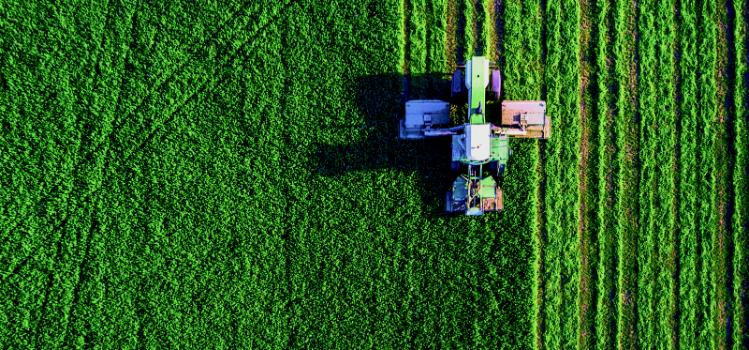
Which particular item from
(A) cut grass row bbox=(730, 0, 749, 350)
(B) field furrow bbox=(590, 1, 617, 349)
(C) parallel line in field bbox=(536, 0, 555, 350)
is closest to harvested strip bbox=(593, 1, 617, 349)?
(B) field furrow bbox=(590, 1, 617, 349)

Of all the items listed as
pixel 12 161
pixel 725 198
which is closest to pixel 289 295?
pixel 12 161

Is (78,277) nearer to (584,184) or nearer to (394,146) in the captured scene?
(394,146)

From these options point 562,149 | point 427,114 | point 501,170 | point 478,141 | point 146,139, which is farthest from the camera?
point 562,149

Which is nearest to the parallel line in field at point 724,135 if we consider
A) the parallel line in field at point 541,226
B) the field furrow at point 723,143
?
the field furrow at point 723,143

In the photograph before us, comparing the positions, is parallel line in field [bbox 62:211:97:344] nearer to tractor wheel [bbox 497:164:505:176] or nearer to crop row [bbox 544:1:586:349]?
tractor wheel [bbox 497:164:505:176]

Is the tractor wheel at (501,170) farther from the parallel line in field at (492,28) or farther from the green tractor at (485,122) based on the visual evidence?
the parallel line in field at (492,28)

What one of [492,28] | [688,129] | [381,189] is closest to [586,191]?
[688,129]

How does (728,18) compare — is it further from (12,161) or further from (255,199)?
(12,161)
